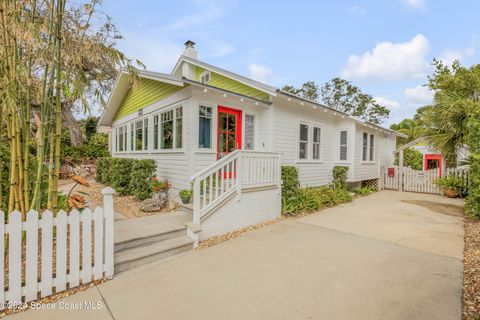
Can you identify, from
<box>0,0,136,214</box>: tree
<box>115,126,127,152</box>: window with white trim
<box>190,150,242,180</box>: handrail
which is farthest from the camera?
<box>115,126,127,152</box>: window with white trim

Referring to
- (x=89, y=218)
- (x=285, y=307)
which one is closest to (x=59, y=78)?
(x=89, y=218)

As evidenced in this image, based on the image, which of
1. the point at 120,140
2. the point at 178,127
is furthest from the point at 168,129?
the point at 120,140

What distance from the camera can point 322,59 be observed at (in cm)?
1272

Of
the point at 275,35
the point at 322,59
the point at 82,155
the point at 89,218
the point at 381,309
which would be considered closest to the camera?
the point at 381,309

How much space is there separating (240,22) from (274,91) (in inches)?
163

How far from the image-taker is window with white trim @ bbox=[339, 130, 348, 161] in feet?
33.6

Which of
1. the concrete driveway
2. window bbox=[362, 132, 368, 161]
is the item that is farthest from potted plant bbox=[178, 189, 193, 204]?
window bbox=[362, 132, 368, 161]

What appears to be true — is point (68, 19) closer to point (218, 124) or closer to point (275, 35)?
point (218, 124)

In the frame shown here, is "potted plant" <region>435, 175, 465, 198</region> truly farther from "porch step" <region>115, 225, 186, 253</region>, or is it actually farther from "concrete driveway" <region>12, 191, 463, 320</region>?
"porch step" <region>115, 225, 186, 253</region>

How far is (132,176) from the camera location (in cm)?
753

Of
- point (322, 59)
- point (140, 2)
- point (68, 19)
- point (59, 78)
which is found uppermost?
point (322, 59)

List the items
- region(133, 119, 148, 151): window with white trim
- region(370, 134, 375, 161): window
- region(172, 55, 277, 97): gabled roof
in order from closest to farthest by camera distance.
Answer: region(172, 55, 277, 97): gabled roof, region(133, 119, 148, 151): window with white trim, region(370, 134, 375, 161): window

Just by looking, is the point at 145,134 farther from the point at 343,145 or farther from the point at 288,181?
the point at 343,145

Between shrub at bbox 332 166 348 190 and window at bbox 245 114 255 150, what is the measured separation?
4.23 meters
